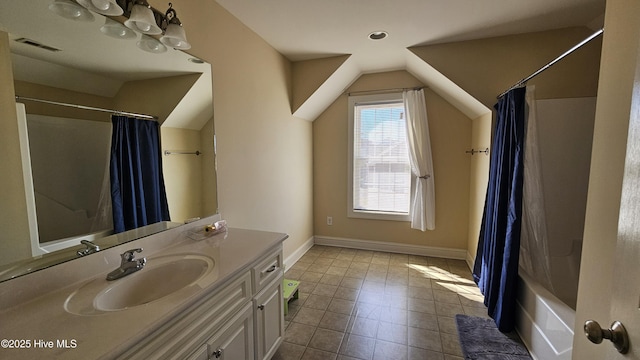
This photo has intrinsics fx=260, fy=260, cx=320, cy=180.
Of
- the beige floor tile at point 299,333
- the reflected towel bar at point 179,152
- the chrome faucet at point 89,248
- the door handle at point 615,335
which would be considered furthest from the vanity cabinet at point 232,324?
the door handle at point 615,335

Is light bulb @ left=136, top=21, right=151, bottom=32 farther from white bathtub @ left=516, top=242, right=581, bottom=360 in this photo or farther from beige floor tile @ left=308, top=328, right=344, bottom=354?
white bathtub @ left=516, top=242, right=581, bottom=360

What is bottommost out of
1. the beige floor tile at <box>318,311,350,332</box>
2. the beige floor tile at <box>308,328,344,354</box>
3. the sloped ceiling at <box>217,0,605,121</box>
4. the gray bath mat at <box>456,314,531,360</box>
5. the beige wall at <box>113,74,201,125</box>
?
the beige floor tile at <box>308,328,344,354</box>

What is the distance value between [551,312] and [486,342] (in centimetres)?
51

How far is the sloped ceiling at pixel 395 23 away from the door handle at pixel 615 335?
2.01 metres

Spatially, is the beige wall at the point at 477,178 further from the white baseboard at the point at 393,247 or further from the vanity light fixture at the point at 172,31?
the vanity light fixture at the point at 172,31

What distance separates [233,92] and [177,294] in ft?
5.02

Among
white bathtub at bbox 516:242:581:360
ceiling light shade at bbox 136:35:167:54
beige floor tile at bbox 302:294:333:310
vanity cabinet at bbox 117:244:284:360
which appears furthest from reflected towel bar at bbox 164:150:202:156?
white bathtub at bbox 516:242:581:360

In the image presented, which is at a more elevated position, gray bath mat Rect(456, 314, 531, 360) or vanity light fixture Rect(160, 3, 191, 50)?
vanity light fixture Rect(160, 3, 191, 50)

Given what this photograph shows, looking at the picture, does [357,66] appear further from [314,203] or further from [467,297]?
[467,297]

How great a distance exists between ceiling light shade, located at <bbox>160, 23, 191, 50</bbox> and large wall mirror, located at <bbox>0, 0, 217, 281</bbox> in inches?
3.6

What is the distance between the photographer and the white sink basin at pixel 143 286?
95cm

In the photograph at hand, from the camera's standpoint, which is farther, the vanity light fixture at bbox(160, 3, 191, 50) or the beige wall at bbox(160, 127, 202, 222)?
the beige wall at bbox(160, 127, 202, 222)

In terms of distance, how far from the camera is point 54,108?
1.08m

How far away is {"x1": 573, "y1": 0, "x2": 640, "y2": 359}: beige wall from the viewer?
27.9 inches
